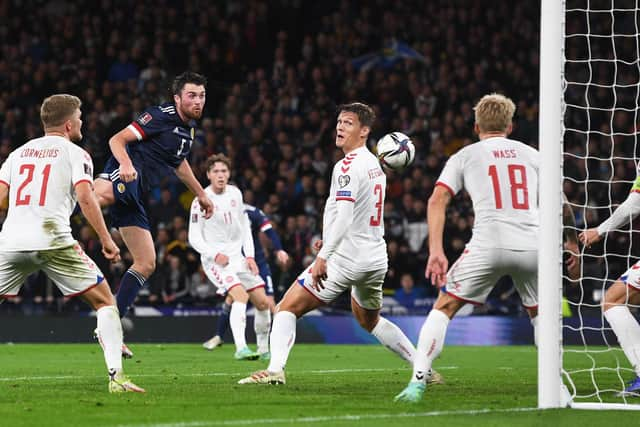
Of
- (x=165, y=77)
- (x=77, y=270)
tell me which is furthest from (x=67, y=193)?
(x=165, y=77)

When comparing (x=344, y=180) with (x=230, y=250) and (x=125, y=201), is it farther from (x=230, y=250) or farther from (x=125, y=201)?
(x=230, y=250)

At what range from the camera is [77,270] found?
25.1 feet

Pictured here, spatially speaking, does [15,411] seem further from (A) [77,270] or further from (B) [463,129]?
(B) [463,129]

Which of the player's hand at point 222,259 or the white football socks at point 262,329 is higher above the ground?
the player's hand at point 222,259

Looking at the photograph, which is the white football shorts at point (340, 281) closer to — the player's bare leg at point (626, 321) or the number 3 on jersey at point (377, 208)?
the number 3 on jersey at point (377, 208)

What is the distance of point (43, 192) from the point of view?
7.65 m

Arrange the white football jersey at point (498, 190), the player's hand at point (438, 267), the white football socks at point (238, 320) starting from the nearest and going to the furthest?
the player's hand at point (438, 267) → the white football jersey at point (498, 190) → the white football socks at point (238, 320)

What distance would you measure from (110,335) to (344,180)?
203 centimetres

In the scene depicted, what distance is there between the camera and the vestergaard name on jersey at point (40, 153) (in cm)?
768

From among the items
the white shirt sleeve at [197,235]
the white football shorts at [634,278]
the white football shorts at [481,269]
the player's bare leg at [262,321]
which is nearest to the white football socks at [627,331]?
the white football shorts at [634,278]

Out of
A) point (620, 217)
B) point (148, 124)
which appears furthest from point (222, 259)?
point (620, 217)

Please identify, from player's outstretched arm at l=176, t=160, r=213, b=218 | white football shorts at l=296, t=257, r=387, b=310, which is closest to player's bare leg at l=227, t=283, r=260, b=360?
player's outstretched arm at l=176, t=160, r=213, b=218

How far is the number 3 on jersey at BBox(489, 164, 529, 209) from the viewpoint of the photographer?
7395 mm

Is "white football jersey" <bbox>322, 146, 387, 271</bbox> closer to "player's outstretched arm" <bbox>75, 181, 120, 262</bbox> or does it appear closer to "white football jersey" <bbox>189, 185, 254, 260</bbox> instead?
"player's outstretched arm" <bbox>75, 181, 120, 262</bbox>
